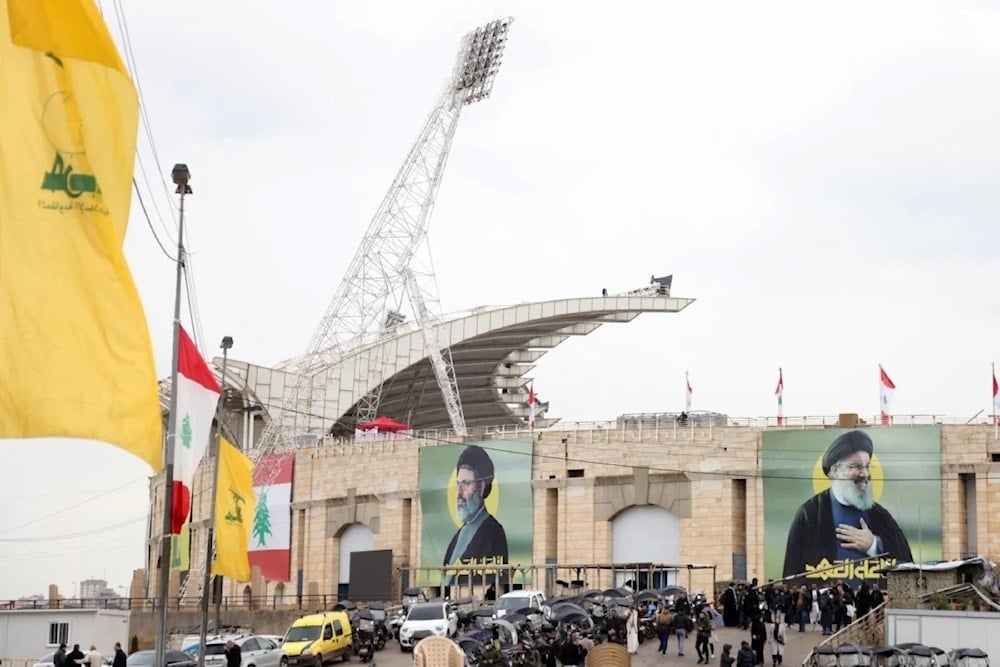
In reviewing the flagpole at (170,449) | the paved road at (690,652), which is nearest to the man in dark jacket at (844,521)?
the paved road at (690,652)

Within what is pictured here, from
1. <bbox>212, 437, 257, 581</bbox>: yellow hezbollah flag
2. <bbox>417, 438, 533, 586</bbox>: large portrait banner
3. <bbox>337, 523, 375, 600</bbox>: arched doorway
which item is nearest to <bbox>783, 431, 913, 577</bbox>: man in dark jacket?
<bbox>417, 438, 533, 586</bbox>: large portrait banner

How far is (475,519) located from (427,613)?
25273 mm

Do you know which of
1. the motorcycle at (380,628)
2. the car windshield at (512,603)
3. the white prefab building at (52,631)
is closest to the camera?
the white prefab building at (52,631)

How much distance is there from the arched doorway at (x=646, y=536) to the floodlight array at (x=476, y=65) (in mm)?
34444

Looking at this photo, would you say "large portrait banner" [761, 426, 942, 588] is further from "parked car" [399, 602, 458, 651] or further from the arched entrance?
the arched entrance

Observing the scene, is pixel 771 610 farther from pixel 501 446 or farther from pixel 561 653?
pixel 501 446

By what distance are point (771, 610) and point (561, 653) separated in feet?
39.5

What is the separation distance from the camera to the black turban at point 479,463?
73375 mm

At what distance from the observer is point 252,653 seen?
140 feet

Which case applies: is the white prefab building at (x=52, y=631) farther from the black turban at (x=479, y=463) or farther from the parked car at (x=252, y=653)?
the black turban at (x=479, y=463)

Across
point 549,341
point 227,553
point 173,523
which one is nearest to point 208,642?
point 227,553

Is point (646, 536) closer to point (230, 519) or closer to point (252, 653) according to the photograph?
point (252, 653)

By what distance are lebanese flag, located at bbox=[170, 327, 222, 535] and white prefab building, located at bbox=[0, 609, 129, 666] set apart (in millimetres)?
23700

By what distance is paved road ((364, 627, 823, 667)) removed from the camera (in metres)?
41.9
